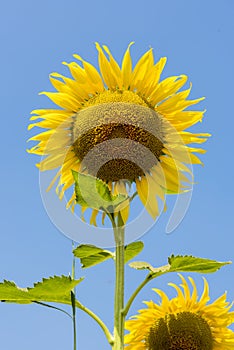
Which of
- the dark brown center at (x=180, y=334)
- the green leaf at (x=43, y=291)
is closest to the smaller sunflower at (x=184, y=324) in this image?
the dark brown center at (x=180, y=334)

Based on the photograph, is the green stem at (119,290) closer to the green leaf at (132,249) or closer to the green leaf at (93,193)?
the green leaf at (132,249)

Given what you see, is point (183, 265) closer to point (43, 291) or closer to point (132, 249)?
point (132, 249)

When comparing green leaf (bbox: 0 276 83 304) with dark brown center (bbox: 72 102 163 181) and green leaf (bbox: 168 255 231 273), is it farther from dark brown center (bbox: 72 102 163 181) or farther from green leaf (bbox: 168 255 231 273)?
dark brown center (bbox: 72 102 163 181)

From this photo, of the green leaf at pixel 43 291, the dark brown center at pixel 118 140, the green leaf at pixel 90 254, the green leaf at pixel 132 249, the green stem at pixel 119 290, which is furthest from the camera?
the dark brown center at pixel 118 140

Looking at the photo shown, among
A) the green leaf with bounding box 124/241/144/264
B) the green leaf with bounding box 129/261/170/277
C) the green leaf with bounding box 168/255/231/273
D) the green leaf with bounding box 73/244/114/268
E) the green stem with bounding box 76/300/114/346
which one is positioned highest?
the green leaf with bounding box 124/241/144/264

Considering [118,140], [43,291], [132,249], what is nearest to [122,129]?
[118,140]

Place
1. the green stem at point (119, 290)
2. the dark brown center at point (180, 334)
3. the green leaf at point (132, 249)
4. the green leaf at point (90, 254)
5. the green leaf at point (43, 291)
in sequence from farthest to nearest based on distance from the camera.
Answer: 1. the dark brown center at point (180, 334)
2. the green leaf at point (132, 249)
3. the green leaf at point (90, 254)
4. the green stem at point (119, 290)
5. the green leaf at point (43, 291)

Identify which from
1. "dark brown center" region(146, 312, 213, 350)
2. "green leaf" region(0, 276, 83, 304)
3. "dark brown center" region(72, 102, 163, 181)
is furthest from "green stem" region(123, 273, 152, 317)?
"dark brown center" region(146, 312, 213, 350)

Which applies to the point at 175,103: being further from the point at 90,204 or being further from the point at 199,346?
the point at 199,346
